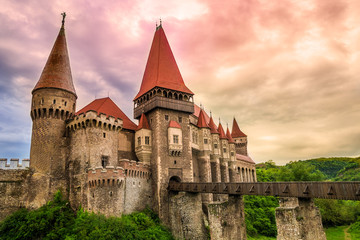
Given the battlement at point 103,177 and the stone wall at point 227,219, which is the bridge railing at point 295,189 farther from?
the battlement at point 103,177

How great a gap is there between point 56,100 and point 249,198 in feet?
101

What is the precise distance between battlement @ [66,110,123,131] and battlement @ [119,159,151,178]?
13.0 ft

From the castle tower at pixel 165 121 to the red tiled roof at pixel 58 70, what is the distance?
889 centimetres

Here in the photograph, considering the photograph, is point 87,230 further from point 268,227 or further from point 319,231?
point 268,227

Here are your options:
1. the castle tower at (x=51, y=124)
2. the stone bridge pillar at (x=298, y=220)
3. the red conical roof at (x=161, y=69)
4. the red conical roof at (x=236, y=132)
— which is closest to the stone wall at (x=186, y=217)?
the castle tower at (x=51, y=124)

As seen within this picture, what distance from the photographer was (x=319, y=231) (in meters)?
18.0

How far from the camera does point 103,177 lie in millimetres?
22500

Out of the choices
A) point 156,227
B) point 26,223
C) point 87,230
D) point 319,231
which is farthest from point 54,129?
point 319,231

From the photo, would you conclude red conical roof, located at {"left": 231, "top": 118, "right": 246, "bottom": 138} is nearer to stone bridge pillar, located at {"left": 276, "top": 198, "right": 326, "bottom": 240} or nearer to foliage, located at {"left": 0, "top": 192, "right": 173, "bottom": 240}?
foliage, located at {"left": 0, "top": 192, "right": 173, "bottom": 240}

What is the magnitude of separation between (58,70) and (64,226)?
1557 centimetres

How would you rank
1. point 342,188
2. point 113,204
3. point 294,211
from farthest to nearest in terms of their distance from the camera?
1. point 113,204
2. point 294,211
3. point 342,188

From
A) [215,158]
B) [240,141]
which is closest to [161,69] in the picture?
[215,158]

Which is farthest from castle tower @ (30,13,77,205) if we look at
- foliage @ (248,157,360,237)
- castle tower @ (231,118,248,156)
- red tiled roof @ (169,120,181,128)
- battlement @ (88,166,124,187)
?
castle tower @ (231,118,248,156)

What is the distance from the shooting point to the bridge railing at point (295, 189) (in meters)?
14.6
